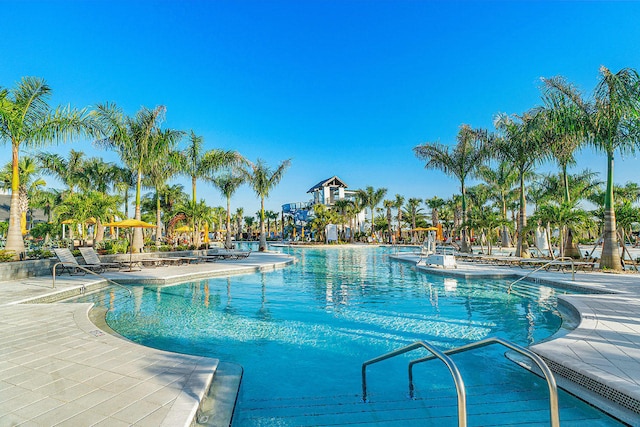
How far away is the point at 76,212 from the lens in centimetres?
2095

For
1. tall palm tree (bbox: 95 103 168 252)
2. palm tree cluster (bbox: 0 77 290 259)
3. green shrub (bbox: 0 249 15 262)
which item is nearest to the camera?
green shrub (bbox: 0 249 15 262)

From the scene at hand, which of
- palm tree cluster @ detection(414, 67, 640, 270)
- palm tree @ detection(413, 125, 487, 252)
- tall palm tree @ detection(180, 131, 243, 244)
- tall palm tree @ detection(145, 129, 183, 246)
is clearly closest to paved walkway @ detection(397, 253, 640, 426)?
palm tree cluster @ detection(414, 67, 640, 270)

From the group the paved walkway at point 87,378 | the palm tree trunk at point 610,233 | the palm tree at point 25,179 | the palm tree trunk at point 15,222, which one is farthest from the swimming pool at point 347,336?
the palm tree at point 25,179

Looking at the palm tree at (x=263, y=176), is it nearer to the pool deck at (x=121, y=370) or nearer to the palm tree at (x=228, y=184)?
the palm tree at (x=228, y=184)

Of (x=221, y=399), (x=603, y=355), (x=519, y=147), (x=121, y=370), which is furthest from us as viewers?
(x=519, y=147)

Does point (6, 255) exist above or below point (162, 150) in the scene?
below

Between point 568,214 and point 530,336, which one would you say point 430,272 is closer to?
point 568,214

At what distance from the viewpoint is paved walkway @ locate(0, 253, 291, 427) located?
3012 mm

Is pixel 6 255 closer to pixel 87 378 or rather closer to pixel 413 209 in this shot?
pixel 87 378

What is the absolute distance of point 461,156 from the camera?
24594 mm

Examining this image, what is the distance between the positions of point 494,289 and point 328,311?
6.05m

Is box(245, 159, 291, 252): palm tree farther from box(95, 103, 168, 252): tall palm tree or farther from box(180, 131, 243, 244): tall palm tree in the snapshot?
box(95, 103, 168, 252): tall palm tree

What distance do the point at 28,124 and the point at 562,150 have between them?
2328cm

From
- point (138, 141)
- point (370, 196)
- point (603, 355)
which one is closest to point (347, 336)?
point (603, 355)
